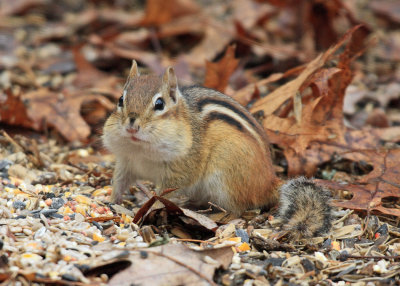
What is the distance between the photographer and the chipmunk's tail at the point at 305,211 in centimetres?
416

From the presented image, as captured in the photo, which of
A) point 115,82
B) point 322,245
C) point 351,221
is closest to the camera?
point 322,245

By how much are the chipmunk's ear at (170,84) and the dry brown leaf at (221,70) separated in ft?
4.83

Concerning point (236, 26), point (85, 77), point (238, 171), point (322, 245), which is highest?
point (236, 26)

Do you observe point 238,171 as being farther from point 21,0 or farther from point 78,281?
point 21,0

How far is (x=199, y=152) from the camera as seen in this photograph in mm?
4605

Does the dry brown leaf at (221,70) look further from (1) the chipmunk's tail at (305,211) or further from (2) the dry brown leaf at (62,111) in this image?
(1) the chipmunk's tail at (305,211)

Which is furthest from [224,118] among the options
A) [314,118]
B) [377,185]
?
[377,185]

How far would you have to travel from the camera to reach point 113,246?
367 cm

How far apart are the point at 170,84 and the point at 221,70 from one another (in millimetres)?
1617

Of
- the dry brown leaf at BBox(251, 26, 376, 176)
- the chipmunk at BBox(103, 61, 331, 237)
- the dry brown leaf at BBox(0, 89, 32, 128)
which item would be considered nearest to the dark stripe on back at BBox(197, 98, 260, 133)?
the chipmunk at BBox(103, 61, 331, 237)

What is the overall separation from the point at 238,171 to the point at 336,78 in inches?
62.8

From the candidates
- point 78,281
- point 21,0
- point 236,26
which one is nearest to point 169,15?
point 236,26

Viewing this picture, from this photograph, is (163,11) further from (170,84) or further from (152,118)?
(152,118)

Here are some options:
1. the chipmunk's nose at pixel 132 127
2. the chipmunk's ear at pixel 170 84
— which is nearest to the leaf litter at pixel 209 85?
the chipmunk's nose at pixel 132 127
